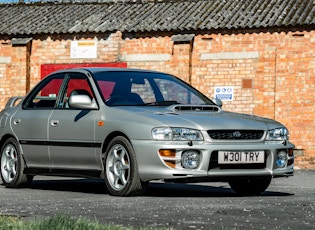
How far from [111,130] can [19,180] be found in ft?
6.34

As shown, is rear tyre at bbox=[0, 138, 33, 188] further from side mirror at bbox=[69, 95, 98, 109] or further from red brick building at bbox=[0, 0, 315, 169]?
red brick building at bbox=[0, 0, 315, 169]

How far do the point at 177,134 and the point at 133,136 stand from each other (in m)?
0.50

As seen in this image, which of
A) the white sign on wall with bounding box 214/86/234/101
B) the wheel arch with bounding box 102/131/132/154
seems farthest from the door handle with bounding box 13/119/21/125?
the white sign on wall with bounding box 214/86/234/101

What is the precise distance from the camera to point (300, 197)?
10531 millimetres

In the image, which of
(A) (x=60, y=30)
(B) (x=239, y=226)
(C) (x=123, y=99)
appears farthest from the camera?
(A) (x=60, y=30)

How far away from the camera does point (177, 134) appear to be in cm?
990

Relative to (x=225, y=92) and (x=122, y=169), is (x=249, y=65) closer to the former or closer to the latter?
(x=225, y=92)

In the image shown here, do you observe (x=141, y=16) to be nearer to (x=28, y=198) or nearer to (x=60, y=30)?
(x=60, y=30)

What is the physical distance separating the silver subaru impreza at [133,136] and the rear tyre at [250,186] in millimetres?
12

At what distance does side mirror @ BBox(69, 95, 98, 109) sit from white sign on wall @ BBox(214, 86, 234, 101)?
15928 millimetres

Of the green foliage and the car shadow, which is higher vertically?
the green foliage

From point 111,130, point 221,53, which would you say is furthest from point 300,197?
point 221,53

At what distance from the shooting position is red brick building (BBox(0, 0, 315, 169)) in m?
25.9

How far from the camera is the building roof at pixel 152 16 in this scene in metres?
26.8
